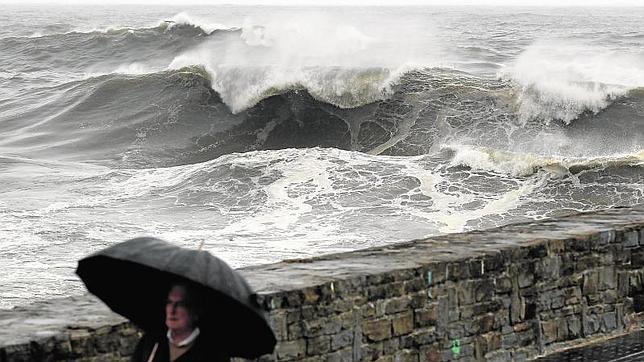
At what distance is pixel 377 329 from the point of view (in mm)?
5574

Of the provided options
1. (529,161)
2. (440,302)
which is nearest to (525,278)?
(440,302)

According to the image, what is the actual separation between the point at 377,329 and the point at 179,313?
2636 mm

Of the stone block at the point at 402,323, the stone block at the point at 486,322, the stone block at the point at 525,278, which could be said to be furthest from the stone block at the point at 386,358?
the stone block at the point at 525,278

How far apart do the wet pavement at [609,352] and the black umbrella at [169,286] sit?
351 cm

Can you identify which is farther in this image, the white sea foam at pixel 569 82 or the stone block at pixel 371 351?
the white sea foam at pixel 569 82

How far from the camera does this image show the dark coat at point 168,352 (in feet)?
10.1

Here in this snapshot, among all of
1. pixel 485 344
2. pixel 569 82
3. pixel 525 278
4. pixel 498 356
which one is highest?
pixel 525 278

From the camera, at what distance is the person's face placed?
306cm

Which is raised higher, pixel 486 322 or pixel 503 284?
pixel 503 284

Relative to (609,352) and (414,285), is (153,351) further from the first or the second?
(609,352)

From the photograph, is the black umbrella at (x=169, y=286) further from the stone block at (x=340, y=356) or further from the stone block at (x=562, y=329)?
the stone block at (x=562, y=329)

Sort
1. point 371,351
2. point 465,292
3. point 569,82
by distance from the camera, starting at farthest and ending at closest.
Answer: point 569,82, point 465,292, point 371,351

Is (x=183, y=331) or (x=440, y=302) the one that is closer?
(x=183, y=331)

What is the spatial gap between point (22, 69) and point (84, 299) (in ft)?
111
